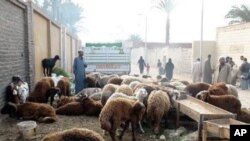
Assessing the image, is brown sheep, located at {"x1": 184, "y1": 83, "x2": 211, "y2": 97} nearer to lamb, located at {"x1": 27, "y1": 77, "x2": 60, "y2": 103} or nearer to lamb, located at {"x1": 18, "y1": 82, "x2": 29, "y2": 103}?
lamb, located at {"x1": 27, "y1": 77, "x2": 60, "y2": 103}

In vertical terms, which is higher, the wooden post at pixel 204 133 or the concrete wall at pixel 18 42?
the concrete wall at pixel 18 42

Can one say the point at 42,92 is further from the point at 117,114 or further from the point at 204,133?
the point at 204,133

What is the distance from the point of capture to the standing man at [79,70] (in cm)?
1417

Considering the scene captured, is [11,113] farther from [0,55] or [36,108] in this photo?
[0,55]

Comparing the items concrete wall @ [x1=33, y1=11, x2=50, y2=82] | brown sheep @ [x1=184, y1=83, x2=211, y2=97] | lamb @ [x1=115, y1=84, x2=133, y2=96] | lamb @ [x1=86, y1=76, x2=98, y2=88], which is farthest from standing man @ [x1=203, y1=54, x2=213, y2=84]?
concrete wall @ [x1=33, y1=11, x2=50, y2=82]

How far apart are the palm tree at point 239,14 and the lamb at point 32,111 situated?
1082 inches

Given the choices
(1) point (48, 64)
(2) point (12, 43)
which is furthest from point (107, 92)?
(1) point (48, 64)

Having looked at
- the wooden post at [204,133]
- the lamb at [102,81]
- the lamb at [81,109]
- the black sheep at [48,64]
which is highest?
the black sheep at [48,64]

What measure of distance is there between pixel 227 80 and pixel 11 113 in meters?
8.61

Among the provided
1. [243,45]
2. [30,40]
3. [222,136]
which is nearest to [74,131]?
[222,136]

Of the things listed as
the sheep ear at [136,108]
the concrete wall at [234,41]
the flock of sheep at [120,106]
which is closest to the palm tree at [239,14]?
the concrete wall at [234,41]

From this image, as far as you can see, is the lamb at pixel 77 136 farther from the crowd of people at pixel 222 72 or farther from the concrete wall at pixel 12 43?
the crowd of people at pixel 222 72

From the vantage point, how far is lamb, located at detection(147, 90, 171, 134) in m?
8.84

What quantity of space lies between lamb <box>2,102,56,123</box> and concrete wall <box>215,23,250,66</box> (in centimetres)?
1665
